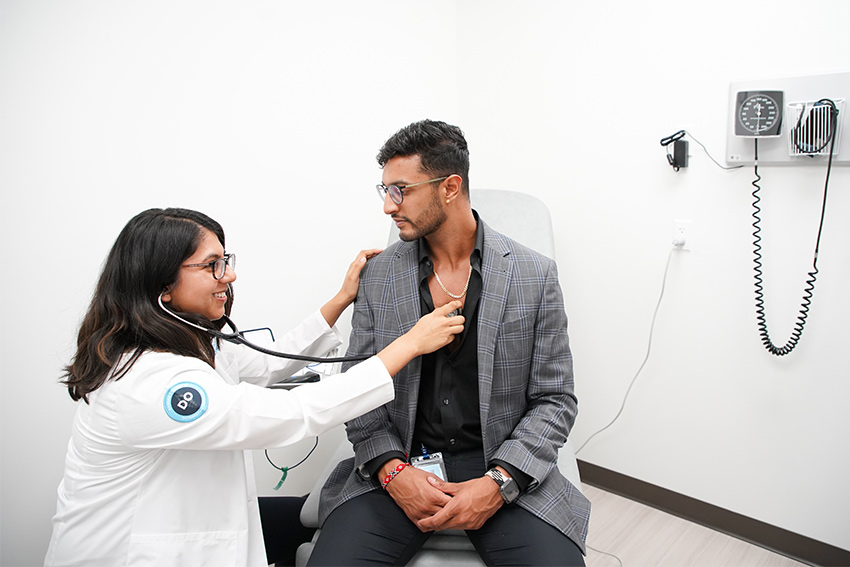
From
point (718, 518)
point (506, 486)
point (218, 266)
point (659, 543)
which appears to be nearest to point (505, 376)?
point (506, 486)

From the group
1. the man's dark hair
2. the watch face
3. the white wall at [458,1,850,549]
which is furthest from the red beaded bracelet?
the white wall at [458,1,850,549]

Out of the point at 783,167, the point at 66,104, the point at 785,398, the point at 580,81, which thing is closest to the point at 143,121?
the point at 66,104

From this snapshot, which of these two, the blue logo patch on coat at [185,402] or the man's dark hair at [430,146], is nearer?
the blue logo patch on coat at [185,402]

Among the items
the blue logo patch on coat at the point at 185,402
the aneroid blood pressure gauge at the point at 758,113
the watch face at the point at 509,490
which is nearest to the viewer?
the blue logo patch on coat at the point at 185,402

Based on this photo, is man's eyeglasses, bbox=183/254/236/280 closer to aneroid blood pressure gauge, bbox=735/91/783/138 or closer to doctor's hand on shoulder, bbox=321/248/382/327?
doctor's hand on shoulder, bbox=321/248/382/327

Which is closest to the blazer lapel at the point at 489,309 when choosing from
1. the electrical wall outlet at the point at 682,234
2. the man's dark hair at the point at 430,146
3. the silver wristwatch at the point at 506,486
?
the silver wristwatch at the point at 506,486

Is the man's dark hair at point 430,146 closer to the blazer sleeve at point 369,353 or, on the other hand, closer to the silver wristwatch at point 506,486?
the blazer sleeve at point 369,353

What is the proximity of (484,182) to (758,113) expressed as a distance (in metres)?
1.03

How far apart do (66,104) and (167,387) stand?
87 centimetres

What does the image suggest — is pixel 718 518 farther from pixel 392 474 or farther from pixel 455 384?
pixel 392 474

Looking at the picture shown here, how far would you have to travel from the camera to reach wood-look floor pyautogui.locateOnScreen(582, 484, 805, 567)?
6.16ft

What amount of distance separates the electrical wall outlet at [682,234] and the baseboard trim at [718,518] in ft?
2.78

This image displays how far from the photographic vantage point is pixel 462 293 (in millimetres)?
1568

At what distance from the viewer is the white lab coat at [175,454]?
1.07m
